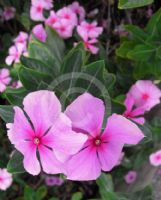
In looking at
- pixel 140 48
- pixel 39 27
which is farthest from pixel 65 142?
pixel 39 27

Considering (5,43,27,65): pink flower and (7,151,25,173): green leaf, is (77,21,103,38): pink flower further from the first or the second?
(7,151,25,173): green leaf

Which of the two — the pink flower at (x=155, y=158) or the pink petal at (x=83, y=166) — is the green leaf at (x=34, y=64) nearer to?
the pink petal at (x=83, y=166)

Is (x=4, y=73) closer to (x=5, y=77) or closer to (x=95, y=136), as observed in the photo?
(x=5, y=77)

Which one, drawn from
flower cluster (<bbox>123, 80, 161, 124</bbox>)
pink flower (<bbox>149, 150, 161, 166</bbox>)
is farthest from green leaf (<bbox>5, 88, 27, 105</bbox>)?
pink flower (<bbox>149, 150, 161, 166</bbox>)

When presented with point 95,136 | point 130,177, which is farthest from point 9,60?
point 95,136

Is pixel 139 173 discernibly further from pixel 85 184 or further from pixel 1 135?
pixel 1 135

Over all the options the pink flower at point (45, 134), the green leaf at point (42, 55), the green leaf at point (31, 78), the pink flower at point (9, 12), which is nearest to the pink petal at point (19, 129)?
the pink flower at point (45, 134)

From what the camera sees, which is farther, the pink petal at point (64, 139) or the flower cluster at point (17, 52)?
the flower cluster at point (17, 52)
